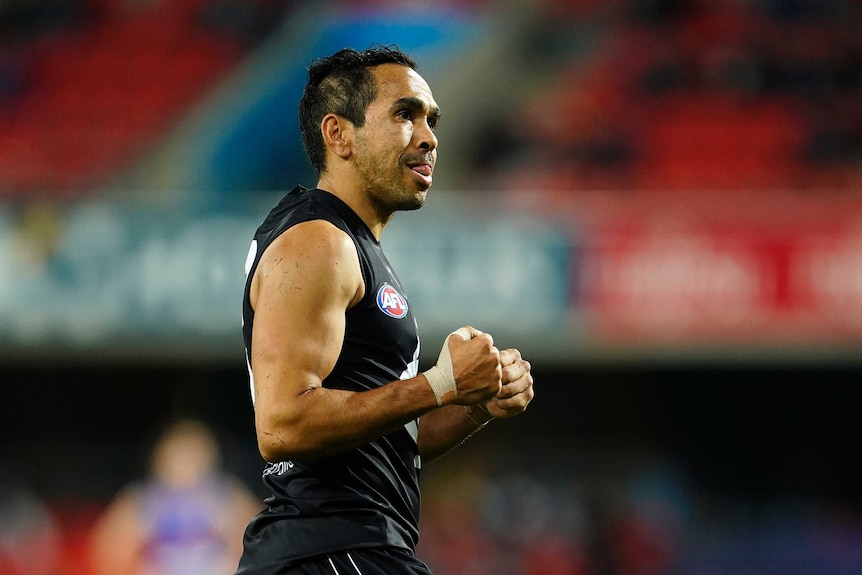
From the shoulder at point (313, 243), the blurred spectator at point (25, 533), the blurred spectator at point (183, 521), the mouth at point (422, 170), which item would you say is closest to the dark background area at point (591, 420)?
the blurred spectator at point (25, 533)

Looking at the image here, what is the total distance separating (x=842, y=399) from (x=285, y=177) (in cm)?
581

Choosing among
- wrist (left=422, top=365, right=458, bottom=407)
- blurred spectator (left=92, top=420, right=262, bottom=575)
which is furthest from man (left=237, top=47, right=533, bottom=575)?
blurred spectator (left=92, top=420, right=262, bottom=575)

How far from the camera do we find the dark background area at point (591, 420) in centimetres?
1177

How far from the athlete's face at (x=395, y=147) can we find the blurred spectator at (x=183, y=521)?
381cm

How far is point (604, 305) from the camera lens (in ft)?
31.5

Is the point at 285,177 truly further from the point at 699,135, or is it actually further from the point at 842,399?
the point at 842,399

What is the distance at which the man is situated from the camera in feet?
9.91

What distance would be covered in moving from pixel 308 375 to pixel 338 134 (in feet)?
2.87

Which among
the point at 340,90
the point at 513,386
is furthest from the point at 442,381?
the point at 340,90

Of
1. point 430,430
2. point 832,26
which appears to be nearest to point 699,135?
point 832,26

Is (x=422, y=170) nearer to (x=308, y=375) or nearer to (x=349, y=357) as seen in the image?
(x=349, y=357)

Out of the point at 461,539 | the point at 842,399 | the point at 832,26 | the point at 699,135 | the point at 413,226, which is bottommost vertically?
the point at 461,539

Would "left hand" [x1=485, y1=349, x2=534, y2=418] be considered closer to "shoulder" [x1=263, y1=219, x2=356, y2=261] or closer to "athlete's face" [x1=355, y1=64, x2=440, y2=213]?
"shoulder" [x1=263, y1=219, x2=356, y2=261]

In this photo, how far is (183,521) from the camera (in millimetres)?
7184
